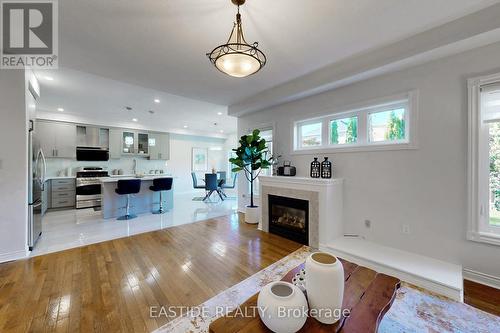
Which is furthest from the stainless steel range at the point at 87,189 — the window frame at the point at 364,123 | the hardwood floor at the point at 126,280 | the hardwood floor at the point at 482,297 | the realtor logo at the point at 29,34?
the hardwood floor at the point at 482,297

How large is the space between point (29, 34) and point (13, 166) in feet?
5.78

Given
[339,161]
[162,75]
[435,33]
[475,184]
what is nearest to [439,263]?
[475,184]

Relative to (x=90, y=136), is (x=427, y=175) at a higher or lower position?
lower

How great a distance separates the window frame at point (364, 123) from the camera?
8.80 ft

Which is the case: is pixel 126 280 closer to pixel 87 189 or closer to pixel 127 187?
pixel 127 187

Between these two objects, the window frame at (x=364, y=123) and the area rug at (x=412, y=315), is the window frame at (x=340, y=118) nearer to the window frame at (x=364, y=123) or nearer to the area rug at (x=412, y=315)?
the window frame at (x=364, y=123)

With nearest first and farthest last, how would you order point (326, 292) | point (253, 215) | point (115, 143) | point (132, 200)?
point (326, 292) → point (253, 215) → point (132, 200) → point (115, 143)

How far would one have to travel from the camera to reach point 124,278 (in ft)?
7.59

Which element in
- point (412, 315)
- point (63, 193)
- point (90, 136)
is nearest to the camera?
point (412, 315)

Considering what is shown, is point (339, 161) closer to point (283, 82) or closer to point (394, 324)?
point (283, 82)

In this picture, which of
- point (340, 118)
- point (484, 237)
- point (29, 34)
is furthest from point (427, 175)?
point (29, 34)

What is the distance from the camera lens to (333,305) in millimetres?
1131

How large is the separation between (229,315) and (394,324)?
1.47 meters

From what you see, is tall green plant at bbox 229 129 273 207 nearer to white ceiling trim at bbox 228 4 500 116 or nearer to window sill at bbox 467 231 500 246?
white ceiling trim at bbox 228 4 500 116
